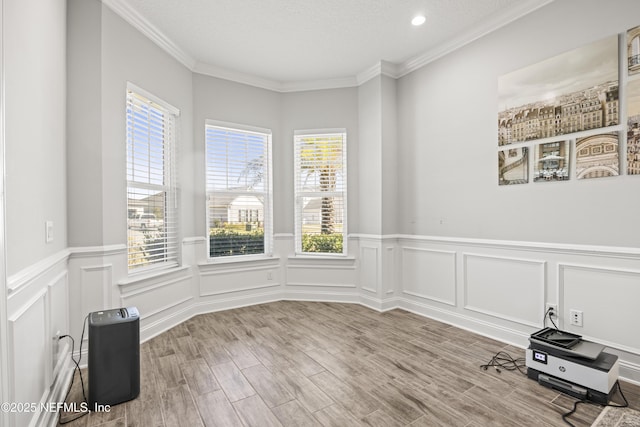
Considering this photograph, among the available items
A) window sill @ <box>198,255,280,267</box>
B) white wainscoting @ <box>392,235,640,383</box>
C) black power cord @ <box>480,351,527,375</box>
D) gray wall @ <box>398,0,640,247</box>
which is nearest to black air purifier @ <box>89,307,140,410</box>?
window sill @ <box>198,255,280,267</box>

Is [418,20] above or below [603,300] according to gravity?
above

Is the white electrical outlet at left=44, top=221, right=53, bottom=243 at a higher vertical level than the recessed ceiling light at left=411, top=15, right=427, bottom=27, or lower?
lower

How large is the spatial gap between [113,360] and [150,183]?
6.12ft

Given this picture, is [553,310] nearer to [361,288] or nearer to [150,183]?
[361,288]

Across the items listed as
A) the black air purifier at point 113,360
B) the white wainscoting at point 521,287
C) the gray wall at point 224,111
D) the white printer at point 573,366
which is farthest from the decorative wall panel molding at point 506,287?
the black air purifier at point 113,360

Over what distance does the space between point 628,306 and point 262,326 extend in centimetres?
319

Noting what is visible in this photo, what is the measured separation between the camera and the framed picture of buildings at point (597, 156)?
2.37m

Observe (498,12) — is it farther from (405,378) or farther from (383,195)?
(405,378)

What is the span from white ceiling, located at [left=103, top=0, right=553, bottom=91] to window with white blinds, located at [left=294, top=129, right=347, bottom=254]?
903mm

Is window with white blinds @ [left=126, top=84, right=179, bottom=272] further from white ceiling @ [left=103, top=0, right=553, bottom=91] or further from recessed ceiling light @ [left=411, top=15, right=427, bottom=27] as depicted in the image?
recessed ceiling light @ [left=411, top=15, right=427, bottom=27]

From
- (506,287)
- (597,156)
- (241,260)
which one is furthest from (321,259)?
(597,156)

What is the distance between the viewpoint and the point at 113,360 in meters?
2.08

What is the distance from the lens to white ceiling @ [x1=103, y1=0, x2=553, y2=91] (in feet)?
9.44

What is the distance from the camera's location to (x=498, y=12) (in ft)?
9.83
